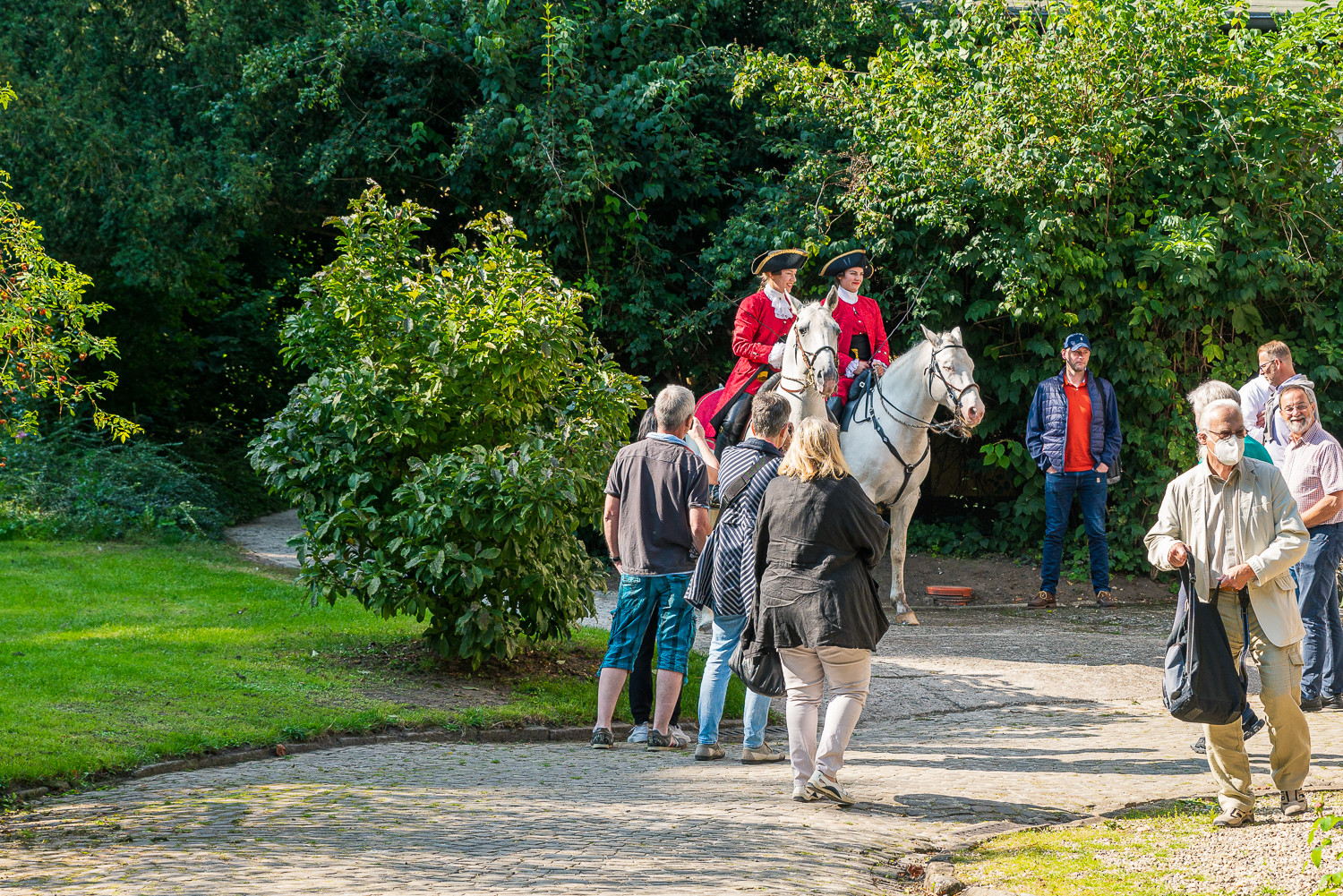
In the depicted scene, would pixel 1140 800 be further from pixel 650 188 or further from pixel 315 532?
pixel 650 188

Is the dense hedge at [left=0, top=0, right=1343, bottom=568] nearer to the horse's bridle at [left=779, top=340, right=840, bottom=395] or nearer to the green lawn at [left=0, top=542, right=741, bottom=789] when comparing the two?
the horse's bridle at [left=779, top=340, right=840, bottom=395]

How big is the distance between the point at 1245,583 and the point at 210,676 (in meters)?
6.43

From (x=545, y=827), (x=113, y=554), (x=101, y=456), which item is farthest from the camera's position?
(x=101, y=456)

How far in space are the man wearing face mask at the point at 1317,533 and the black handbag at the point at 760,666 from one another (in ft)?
10.9

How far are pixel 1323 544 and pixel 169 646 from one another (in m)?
8.05

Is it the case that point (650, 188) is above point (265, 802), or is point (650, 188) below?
above

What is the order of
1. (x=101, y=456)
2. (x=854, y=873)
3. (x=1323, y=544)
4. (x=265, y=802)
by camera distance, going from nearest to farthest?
(x=854, y=873)
(x=265, y=802)
(x=1323, y=544)
(x=101, y=456)

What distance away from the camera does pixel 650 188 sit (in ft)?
50.5

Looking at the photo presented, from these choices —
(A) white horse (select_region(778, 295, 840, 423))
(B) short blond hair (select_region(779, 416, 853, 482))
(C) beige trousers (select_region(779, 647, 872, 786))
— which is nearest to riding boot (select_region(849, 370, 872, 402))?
(A) white horse (select_region(778, 295, 840, 423))

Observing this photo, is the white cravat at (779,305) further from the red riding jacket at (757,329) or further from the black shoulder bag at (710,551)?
the black shoulder bag at (710,551)

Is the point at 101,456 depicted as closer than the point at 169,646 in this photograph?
No

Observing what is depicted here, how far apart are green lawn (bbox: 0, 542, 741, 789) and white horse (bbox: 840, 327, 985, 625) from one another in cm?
285

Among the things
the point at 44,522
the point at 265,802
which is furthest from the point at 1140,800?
the point at 44,522

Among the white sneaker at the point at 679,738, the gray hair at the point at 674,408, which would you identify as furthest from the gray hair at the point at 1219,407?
the white sneaker at the point at 679,738
